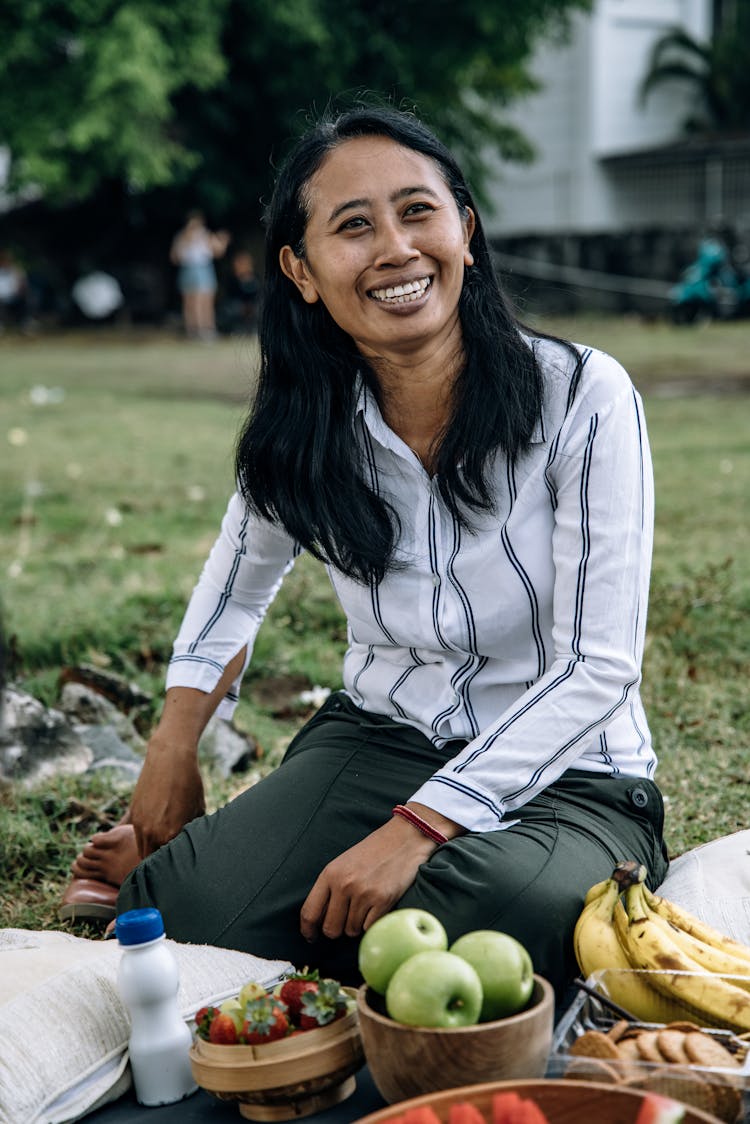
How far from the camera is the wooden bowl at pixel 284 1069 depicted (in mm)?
2307

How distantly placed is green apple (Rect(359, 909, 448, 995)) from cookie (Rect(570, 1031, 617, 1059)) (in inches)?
10.3

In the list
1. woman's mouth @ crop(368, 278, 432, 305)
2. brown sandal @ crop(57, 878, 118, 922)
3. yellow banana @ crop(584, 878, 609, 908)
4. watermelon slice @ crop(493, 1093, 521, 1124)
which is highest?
woman's mouth @ crop(368, 278, 432, 305)

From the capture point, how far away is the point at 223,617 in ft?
11.2

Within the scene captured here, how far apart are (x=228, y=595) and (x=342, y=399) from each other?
1.93 feet

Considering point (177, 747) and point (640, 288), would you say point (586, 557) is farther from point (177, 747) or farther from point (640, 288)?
point (640, 288)

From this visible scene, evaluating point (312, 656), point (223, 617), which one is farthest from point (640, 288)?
point (223, 617)

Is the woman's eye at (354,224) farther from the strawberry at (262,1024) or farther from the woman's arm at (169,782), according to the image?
the strawberry at (262,1024)

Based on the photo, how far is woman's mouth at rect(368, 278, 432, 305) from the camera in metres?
2.93

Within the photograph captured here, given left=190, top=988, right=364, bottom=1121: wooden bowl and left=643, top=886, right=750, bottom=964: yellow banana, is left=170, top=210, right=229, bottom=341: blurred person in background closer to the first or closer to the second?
left=643, top=886, right=750, bottom=964: yellow banana

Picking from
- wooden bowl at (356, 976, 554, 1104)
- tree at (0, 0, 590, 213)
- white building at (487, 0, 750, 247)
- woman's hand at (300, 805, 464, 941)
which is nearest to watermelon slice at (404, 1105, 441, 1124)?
wooden bowl at (356, 976, 554, 1104)

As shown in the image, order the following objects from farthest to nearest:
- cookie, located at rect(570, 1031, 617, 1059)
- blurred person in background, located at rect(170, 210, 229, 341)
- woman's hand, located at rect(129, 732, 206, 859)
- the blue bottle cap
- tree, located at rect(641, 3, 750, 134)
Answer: tree, located at rect(641, 3, 750, 134)
blurred person in background, located at rect(170, 210, 229, 341)
woman's hand, located at rect(129, 732, 206, 859)
the blue bottle cap
cookie, located at rect(570, 1031, 617, 1059)

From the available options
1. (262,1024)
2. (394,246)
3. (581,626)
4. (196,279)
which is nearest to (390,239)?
(394,246)

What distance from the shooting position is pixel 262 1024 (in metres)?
2.33

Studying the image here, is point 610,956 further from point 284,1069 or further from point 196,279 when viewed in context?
point 196,279
